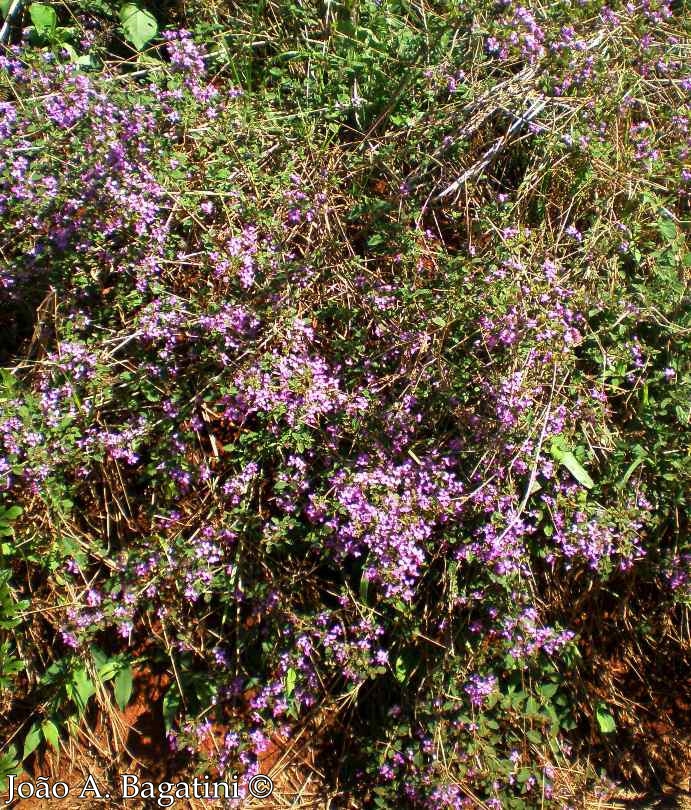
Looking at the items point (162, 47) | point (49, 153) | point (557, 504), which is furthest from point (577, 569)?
point (162, 47)

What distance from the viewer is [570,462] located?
2.45m

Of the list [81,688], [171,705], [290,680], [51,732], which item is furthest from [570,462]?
[51,732]

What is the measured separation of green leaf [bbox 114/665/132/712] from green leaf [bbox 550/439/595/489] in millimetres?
1839

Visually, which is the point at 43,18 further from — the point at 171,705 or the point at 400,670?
the point at 400,670

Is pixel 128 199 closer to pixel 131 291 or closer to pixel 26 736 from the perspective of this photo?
pixel 131 291

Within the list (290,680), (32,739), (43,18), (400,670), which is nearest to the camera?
(290,680)

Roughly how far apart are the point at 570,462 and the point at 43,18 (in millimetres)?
2958

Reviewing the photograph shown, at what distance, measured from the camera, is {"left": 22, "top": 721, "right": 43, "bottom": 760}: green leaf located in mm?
2615

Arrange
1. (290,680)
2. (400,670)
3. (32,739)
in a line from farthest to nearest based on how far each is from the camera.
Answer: (32,739)
(400,670)
(290,680)

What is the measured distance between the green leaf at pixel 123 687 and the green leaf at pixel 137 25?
2692mm

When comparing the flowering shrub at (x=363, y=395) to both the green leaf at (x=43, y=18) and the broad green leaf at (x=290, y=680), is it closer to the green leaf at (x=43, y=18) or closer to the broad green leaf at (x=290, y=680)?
the broad green leaf at (x=290, y=680)

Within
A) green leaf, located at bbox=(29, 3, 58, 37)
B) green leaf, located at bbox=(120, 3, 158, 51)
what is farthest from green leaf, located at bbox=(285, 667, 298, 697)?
green leaf, located at bbox=(29, 3, 58, 37)

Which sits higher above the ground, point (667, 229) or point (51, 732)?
point (667, 229)

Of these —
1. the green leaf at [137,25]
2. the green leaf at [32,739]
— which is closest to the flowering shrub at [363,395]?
the green leaf at [32,739]
